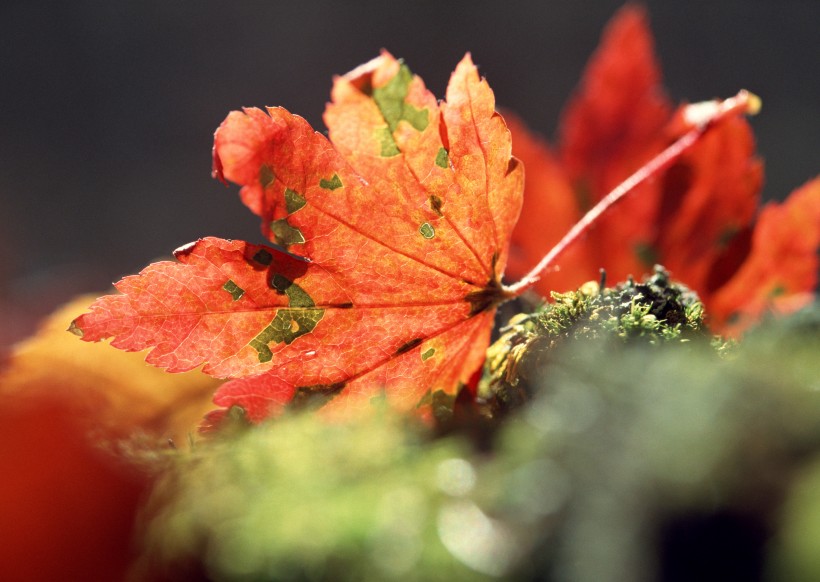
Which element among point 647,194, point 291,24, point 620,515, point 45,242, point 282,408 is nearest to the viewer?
point 620,515

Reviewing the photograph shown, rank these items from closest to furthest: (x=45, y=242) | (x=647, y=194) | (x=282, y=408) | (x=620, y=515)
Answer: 1. (x=620, y=515)
2. (x=282, y=408)
3. (x=647, y=194)
4. (x=45, y=242)

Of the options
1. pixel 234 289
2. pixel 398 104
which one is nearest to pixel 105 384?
pixel 234 289

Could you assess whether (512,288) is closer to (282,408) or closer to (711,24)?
(282,408)

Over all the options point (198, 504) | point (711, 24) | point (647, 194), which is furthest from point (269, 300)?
point (711, 24)

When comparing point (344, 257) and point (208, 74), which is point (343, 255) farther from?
point (208, 74)

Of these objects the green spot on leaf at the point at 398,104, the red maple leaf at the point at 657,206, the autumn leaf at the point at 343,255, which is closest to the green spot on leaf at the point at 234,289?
the autumn leaf at the point at 343,255

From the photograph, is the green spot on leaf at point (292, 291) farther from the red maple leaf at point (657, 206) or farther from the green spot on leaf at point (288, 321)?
the red maple leaf at point (657, 206)

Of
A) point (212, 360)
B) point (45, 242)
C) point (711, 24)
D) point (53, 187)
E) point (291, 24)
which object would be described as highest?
point (711, 24)

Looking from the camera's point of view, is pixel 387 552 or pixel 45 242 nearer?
pixel 387 552

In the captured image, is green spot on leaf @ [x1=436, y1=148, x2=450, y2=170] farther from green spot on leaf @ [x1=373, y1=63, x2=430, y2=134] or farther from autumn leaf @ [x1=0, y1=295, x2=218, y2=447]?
autumn leaf @ [x1=0, y1=295, x2=218, y2=447]
